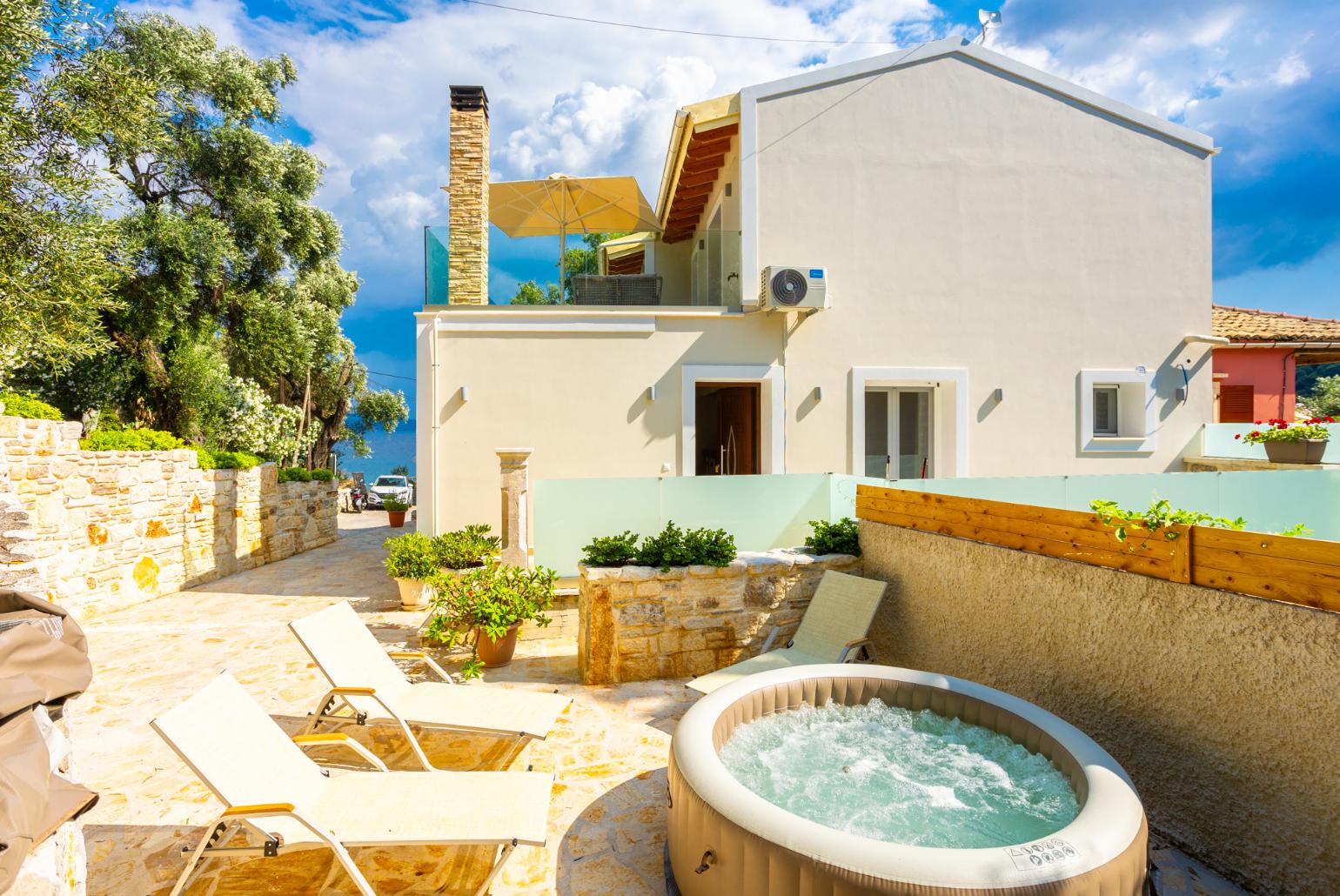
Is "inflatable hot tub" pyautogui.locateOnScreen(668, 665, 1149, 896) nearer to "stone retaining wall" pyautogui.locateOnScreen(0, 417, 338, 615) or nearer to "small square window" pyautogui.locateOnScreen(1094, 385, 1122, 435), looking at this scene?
"stone retaining wall" pyautogui.locateOnScreen(0, 417, 338, 615)

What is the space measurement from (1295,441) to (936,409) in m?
4.90

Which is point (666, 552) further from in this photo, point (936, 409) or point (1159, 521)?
point (936, 409)

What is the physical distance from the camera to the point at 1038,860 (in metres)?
2.21

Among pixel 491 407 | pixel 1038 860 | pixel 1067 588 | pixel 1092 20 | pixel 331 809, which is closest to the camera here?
pixel 1038 860

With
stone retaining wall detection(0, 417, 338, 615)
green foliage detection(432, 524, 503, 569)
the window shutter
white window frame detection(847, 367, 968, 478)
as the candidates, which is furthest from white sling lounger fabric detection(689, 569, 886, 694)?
the window shutter

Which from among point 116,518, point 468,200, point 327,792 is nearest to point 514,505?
point 327,792

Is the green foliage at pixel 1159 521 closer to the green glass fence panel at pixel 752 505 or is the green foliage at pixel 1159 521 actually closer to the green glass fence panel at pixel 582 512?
the green glass fence panel at pixel 752 505

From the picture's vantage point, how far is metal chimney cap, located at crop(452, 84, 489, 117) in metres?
9.12

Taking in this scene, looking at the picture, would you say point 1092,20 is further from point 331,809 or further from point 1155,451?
point 331,809

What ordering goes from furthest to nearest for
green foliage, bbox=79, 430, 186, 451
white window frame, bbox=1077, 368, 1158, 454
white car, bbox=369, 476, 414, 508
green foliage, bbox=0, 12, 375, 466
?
white car, bbox=369, 476, 414, 508, white window frame, bbox=1077, 368, 1158, 454, green foliage, bbox=79, 430, 186, 451, green foliage, bbox=0, 12, 375, 466

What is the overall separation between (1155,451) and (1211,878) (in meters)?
8.77

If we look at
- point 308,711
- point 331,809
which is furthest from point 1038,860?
point 308,711

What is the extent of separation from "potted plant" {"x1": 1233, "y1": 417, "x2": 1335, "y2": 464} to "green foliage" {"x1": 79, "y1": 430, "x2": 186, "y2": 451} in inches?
626

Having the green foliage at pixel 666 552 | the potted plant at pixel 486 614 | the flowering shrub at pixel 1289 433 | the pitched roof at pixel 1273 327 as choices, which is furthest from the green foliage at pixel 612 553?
the pitched roof at pixel 1273 327
